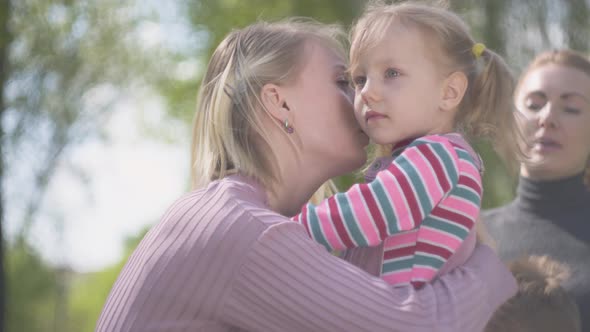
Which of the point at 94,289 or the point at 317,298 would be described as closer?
the point at 317,298

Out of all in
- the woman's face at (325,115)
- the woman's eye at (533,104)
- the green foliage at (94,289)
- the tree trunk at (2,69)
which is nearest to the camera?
the woman's face at (325,115)

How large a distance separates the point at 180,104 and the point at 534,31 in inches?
255

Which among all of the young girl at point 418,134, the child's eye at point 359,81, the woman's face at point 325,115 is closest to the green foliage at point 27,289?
the woman's face at point 325,115

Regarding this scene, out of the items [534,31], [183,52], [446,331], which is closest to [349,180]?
[534,31]

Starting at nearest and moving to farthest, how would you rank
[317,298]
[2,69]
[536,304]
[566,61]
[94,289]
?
[317,298] → [536,304] → [566,61] → [2,69] → [94,289]

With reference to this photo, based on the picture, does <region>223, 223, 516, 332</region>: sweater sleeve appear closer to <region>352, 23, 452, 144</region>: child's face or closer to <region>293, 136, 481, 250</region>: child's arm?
<region>293, 136, 481, 250</region>: child's arm

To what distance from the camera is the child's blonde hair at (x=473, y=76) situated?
212 centimetres

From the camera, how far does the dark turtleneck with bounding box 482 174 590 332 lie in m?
2.97

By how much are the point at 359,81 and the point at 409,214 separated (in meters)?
0.48

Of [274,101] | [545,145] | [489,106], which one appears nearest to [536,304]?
[489,106]

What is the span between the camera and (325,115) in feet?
7.07

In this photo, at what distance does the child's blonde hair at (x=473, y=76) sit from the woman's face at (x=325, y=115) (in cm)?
10

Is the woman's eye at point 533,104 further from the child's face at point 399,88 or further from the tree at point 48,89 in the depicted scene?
the tree at point 48,89

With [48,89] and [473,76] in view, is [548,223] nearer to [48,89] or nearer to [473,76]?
[473,76]
